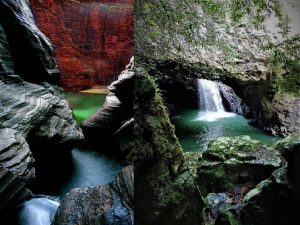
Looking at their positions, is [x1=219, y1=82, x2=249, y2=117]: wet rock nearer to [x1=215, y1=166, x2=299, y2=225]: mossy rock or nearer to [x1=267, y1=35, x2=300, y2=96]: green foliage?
[x1=267, y1=35, x2=300, y2=96]: green foliage

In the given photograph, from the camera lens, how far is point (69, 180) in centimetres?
725

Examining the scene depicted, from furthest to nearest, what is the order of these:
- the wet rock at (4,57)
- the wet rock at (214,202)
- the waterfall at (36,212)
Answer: the wet rock at (4,57) < the waterfall at (36,212) < the wet rock at (214,202)

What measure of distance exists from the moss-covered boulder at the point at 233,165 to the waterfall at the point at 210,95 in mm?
254

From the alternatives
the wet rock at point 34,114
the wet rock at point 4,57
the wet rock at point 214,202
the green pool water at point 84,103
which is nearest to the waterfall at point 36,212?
the wet rock at point 34,114

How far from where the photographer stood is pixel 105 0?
64.3 ft

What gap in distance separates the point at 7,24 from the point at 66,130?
3.19m

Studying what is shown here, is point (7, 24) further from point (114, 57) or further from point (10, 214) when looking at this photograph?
point (114, 57)

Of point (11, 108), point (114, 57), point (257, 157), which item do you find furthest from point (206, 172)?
point (114, 57)

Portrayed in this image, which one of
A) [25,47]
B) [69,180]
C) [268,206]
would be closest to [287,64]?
[268,206]

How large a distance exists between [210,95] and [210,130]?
0.24 meters

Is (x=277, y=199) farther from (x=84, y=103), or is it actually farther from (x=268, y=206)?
(x=84, y=103)

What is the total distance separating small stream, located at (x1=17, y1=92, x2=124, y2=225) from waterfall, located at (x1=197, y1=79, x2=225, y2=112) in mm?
3957

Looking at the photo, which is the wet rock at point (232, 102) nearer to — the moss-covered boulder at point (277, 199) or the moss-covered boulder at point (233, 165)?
the moss-covered boulder at point (233, 165)

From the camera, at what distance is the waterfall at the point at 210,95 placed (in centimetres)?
196
